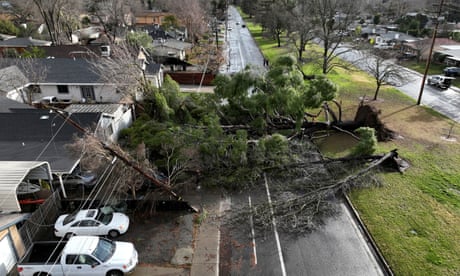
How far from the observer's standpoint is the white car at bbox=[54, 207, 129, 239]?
13.7 meters

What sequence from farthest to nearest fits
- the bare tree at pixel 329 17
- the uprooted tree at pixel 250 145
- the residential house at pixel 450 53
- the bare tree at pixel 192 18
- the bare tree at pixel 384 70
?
the bare tree at pixel 192 18
the residential house at pixel 450 53
the bare tree at pixel 329 17
the bare tree at pixel 384 70
the uprooted tree at pixel 250 145

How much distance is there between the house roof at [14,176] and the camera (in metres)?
12.9

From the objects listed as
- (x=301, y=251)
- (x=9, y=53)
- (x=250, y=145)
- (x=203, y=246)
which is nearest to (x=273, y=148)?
(x=250, y=145)

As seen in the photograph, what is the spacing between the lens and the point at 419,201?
1612 cm

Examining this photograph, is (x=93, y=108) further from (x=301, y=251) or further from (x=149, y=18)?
(x=149, y=18)

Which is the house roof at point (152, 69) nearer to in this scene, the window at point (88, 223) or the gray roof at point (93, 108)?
the gray roof at point (93, 108)

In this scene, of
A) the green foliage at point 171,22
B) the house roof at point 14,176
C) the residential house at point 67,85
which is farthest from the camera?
the green foliage at point 171,22

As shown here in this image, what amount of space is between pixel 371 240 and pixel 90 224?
12267mm

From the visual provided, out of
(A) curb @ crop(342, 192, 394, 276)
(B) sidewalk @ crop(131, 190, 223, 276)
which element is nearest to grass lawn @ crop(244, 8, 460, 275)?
(A) curb @ crop(342, 192, 394, 276)

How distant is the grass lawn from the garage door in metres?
14.8

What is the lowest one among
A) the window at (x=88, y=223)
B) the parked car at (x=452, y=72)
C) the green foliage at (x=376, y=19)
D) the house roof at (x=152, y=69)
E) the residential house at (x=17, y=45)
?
the window at (x=88, y=223)

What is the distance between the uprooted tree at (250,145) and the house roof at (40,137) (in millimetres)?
2349

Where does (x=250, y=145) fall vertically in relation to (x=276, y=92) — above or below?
below

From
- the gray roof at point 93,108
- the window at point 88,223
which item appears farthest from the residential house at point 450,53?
the window at point 88,223
